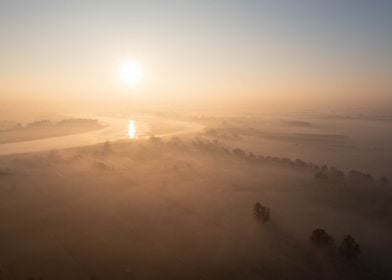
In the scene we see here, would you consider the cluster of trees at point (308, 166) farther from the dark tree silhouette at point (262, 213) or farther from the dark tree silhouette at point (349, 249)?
the dark tree silhouette at point (349, 249)

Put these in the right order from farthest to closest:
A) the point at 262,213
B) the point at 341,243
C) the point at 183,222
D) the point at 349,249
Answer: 1. the point at 262,213
2. the point at 183,222
3. the point at 341,243
4. the point at 349,249

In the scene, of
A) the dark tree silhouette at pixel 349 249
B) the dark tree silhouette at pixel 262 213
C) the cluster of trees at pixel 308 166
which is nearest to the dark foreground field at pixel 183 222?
the dark tree silhouette at pixel 349 249

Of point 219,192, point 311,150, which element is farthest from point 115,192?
point 311,150

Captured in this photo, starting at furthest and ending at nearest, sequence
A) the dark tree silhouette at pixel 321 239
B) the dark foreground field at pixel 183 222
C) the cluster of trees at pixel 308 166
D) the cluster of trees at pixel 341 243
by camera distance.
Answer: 1. the cluster of trees at pixel 308 166
2. the dark tree silhouette at pixel 321 239
3. the cluster of trees at pixel 341 243
4. the dark foreground field at pixel 183 222

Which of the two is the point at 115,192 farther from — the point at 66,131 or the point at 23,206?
the point at 66,131

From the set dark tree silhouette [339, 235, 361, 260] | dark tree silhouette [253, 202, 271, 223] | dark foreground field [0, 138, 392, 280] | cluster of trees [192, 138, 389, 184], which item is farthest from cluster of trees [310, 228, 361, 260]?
cluster of trees [192, 138, 389, 184]

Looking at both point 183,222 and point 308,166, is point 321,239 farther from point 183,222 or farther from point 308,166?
point 308,166

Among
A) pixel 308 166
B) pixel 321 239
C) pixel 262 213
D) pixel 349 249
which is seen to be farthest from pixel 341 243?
pixel 308 166
